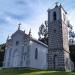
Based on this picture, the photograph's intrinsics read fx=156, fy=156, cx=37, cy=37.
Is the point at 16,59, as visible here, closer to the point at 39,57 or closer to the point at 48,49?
the point at 39,57

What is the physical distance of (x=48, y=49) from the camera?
3616 centimetres

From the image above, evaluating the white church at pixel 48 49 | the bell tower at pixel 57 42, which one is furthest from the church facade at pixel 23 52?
the bell tower at pixel 57 42

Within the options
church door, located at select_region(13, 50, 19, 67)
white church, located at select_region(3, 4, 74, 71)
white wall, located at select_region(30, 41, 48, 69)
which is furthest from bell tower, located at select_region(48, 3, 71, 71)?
church door, located at select_region(13, 50, 19, 67)

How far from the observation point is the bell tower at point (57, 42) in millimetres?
33625

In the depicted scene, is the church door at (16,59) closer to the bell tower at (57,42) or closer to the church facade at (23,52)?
the church facade at (23,52)

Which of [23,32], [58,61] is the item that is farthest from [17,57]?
[58,61]

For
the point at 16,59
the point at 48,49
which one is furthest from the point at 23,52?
the point at 48,49

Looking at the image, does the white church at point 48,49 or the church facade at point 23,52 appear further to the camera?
the church facade at point 23,52

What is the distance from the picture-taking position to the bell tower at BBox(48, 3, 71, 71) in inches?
1324

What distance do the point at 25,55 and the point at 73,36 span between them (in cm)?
2961

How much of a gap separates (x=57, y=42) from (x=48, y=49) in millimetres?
2718

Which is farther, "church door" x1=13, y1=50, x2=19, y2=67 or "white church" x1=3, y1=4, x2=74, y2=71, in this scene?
"church door" x1=13, y1=50, x2=19, y2=67

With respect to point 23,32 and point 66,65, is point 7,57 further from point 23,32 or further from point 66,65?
point 66,65

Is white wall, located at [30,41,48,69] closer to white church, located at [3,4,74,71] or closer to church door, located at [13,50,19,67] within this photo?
white church, located at [3,4,74,71]
